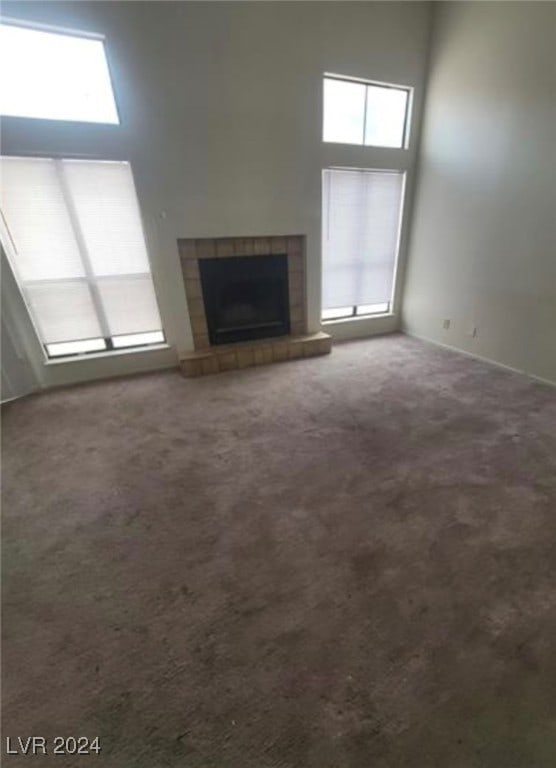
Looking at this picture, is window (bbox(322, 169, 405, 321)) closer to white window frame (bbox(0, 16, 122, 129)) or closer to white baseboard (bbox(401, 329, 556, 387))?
white baseboard (bbox(401, 329, 556, 387))

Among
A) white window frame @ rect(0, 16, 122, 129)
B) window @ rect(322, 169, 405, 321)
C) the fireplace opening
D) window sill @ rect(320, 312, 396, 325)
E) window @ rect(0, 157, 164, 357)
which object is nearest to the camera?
white window frame @ rect(0, 16, 122, 129)

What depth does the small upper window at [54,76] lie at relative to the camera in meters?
2.50

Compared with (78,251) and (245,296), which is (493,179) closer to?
(245,296)

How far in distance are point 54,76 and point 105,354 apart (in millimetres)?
2341

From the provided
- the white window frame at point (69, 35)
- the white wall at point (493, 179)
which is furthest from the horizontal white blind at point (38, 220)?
the white wall at point (493, 179)

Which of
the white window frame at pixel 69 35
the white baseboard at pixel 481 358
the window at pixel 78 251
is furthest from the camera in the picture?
the white baseboard at pixel 481 358

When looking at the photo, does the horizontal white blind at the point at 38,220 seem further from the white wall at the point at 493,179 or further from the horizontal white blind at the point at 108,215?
the white wall at the point at 493,179

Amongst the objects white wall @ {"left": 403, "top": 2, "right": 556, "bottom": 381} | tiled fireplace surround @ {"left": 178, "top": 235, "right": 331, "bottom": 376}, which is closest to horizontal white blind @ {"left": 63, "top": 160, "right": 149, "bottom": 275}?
tiled fireplace surround @ {"left": 178, "top": 235, "right": 331, "bottom": 376}

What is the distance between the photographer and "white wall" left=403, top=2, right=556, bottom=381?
279 centimetres

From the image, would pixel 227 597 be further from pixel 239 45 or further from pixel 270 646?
pixel 239 45

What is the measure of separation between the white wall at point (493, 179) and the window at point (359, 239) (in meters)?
0.40

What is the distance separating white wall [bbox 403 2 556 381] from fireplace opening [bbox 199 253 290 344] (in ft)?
6.41

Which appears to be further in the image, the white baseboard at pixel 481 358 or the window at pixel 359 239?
the window at pixel 359 239

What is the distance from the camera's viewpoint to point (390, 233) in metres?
4.22
